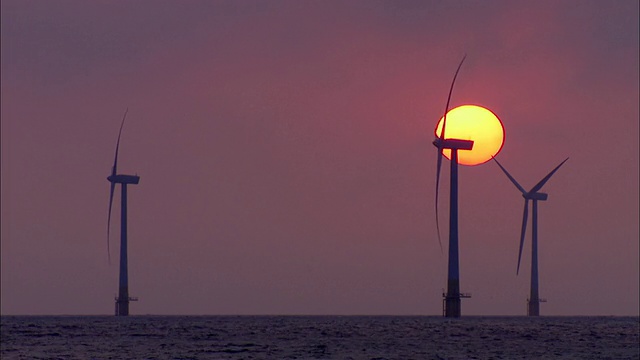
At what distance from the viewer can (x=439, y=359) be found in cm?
10425

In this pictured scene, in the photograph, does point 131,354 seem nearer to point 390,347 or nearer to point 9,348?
point 9,348

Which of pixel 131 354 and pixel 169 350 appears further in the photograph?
pixel 169 350

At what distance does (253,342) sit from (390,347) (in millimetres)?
16018

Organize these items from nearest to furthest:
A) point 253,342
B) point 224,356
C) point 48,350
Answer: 1. point 224,356
2. point 48,350
3. point 253,342

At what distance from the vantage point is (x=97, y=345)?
413 feet

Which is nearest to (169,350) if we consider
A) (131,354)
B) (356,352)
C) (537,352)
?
(131,354)

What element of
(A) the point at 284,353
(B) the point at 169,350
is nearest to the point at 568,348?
(A) the point at 284,353

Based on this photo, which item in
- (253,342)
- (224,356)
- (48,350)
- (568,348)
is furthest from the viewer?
(253,342)

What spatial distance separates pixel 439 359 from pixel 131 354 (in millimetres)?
25449

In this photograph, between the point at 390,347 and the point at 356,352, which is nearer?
the point at 356,352

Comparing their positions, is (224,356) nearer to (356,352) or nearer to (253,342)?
(356,352)

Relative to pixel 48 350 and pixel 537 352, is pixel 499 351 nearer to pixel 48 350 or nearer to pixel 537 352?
pixel 537 352

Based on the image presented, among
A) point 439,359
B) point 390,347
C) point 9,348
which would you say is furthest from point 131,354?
point 390,347

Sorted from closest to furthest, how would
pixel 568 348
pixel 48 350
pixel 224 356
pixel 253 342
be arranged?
pixel 224 356 < pixel 48 350 < pixel 568 348 < pixel 253 342
